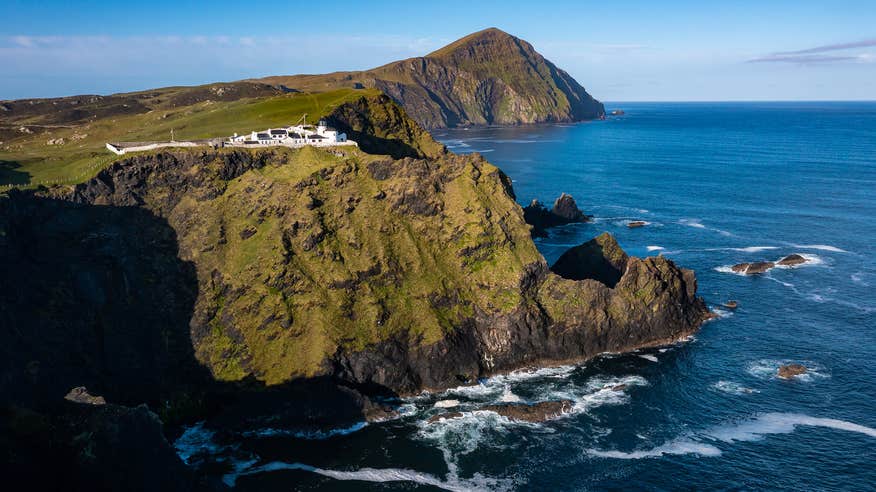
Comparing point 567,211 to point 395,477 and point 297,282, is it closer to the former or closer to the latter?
point 297,282

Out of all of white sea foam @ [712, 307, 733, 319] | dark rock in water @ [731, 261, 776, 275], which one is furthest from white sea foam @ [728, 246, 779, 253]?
white sea foam @ [712, 307, 733, 319]

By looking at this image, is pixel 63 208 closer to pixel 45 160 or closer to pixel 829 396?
→ pixel 45 160

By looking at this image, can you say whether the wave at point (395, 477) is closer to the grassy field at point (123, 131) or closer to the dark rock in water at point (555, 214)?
A: the grassy field at point (123, 131)

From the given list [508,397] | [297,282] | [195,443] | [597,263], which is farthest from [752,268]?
[195,443]

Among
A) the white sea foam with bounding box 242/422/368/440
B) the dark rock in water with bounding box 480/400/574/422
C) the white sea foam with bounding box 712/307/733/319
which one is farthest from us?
the white sea foam with bounding box 712/307/733/319

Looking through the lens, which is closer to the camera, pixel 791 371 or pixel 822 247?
pixel 791 371

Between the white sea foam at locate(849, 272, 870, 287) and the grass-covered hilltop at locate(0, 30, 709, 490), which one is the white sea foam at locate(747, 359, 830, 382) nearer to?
the grass-covered hilltop at locate(0, 30, 709, 490)

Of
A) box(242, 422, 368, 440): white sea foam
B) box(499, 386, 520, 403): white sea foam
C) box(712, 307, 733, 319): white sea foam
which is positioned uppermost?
Result: box(712, 307, 733, 319): white sea foam
